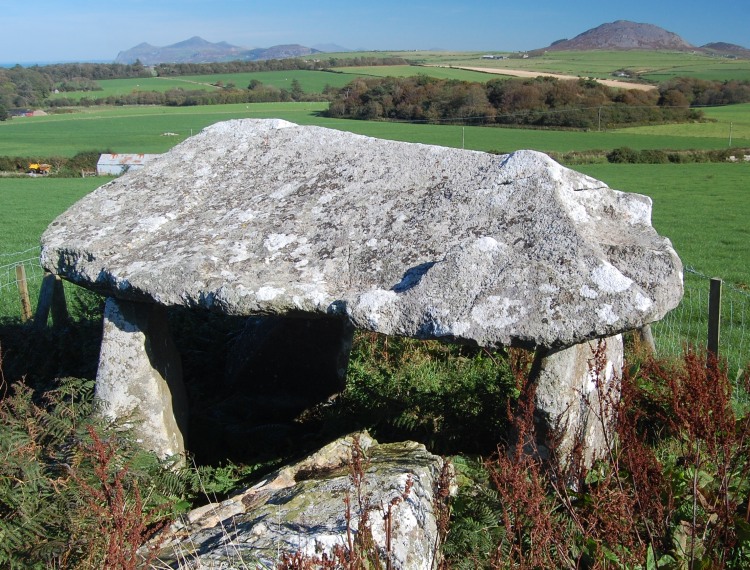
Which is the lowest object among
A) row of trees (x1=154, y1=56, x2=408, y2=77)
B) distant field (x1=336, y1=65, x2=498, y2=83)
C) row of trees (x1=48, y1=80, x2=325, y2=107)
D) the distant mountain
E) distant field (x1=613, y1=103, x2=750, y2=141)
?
distant field (x1=613, y1=103, x2=750, y2=141)

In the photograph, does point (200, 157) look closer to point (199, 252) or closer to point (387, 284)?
point (199, 252)

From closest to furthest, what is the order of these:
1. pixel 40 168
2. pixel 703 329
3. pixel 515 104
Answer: pixel 703 329 < pixel 40 168 < pixel 515 104

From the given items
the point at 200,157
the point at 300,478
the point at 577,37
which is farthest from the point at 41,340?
the point at 577,37

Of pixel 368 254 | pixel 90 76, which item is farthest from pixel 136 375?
pixel 90 76

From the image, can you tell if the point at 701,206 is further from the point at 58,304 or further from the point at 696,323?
the point at 58,304

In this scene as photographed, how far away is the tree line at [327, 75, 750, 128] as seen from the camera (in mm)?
45406

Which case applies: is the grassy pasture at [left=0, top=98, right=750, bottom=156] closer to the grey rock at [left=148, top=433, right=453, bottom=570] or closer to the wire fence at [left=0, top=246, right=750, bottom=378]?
the wire fence at [left=0, top=246, right=750, bottom=378]

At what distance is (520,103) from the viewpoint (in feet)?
155

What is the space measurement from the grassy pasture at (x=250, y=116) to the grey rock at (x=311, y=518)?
28981mm

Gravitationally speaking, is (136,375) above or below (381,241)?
below

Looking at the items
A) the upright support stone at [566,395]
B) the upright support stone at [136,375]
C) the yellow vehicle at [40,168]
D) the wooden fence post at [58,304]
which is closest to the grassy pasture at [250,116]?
the yellow vehicle at [40,168]

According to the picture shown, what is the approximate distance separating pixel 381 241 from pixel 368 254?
4.9 inches

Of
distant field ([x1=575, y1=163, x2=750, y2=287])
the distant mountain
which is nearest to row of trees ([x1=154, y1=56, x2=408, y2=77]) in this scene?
distant field ([x1=575, y1=163, x2=750, y2=287])

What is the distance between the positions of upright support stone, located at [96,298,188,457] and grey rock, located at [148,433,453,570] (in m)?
1.14
